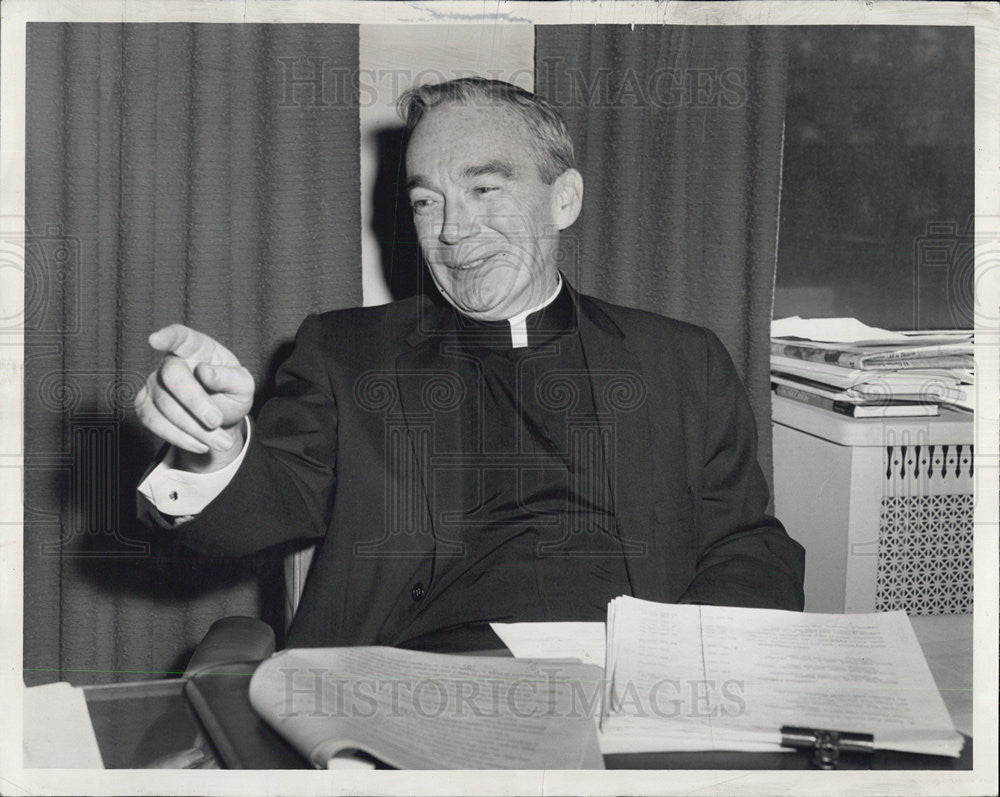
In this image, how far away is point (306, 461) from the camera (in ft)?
3.86

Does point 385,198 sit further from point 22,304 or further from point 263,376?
point 22,304

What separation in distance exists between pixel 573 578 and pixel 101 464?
0.68m

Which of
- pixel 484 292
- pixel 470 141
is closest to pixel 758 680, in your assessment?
pixel 484 292

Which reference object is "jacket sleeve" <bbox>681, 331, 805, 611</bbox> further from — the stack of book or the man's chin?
the man's chin

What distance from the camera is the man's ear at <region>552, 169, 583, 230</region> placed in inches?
50.3

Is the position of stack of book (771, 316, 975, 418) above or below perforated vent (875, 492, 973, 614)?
above

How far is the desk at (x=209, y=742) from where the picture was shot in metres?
0.70

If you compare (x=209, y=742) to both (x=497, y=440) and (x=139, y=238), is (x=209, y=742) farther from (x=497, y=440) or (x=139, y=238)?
(x=139, y=238)

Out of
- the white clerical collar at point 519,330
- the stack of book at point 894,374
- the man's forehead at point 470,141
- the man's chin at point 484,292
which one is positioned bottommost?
the stack of book at point 894,374

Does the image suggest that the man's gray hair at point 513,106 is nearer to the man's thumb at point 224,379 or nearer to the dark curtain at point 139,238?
the dark curtain at point 139,238

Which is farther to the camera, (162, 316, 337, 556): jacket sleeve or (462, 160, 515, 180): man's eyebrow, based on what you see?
(462, 160, 515, 180): man's eyebrow

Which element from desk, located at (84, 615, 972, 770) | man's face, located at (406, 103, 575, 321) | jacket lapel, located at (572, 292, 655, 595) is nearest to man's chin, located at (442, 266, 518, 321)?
man's face, located at (406, 103, 575, 321)

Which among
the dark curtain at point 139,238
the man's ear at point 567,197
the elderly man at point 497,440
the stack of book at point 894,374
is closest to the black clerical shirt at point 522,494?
the elderly man at point 497,440

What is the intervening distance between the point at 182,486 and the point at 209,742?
1.03 feet
